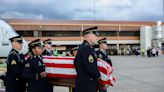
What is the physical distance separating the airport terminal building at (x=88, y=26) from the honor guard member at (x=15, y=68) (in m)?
44.3

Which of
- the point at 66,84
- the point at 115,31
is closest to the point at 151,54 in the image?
the point at 115,31

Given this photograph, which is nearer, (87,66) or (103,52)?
(87,66)

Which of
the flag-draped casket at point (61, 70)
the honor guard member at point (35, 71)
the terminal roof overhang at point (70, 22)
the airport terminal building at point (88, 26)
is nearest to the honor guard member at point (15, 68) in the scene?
the honor guard member at point (35, 71)

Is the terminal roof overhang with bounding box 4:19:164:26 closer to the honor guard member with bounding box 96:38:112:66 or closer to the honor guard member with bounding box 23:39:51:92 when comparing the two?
the honor guard member with bounding box 96:38:112:66

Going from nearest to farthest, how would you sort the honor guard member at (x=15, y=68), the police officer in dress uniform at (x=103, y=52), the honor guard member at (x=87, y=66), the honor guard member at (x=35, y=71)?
the honor guard member at (x=87, y=66) < the honor guard member at (x=35, y=71) < the honor guard member at (x=15, y=68) < the police officer in dress uniform at (x=103, y=52)

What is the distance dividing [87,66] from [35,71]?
85 cm

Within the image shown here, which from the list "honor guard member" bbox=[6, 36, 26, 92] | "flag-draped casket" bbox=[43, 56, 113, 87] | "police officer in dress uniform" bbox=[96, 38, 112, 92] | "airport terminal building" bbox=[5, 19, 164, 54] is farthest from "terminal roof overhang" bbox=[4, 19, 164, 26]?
"flag-draped casket" bbox=[43, 56, 113, 87]

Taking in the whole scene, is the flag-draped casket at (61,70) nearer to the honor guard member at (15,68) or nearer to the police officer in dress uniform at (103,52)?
the honor guard member at (15,68)

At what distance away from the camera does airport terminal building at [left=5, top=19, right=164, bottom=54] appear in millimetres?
50594

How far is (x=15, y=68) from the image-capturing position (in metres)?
4.53

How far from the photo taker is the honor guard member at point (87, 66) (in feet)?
12.6

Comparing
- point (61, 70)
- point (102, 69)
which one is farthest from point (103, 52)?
point (102, 69)

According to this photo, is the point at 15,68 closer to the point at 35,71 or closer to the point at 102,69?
the point at 35,71

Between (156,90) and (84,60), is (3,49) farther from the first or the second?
(84,60)
